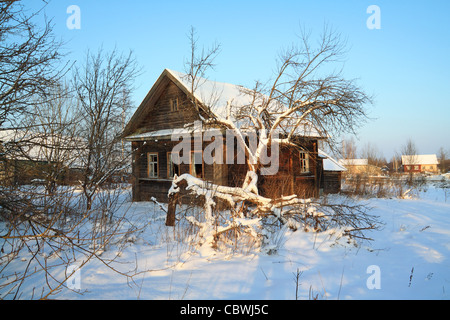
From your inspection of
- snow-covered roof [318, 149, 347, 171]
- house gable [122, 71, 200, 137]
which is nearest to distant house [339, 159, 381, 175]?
snow-covered roof [318, 149, 347, 171]

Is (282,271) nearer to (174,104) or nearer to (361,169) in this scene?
(174,104)

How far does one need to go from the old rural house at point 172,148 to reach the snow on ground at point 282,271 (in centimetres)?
628

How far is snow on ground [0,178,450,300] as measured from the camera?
3.40 m

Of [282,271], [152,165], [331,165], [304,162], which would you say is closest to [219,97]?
[152,165]

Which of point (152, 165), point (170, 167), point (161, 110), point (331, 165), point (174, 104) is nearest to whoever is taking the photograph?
point (174, 104)

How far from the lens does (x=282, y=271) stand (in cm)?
416

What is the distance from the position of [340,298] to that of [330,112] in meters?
6.13

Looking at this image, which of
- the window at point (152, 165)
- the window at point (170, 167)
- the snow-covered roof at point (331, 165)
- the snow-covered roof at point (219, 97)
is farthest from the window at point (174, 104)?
the snow-covered roof at point (331, 165)

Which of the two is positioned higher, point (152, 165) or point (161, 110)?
point (161, 110)

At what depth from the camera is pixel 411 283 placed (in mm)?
3811

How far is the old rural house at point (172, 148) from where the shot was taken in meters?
12.3

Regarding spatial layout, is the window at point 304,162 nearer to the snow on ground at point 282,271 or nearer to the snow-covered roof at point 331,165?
the snow-covered roof at point 331,165

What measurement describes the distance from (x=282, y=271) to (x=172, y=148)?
10426 mm
